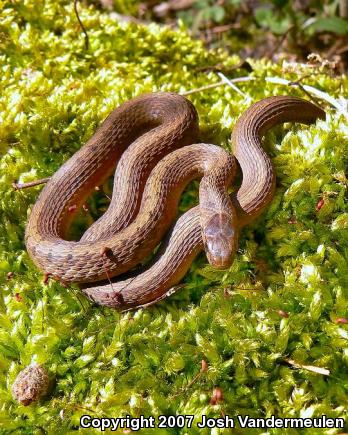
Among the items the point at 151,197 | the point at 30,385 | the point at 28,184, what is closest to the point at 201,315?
the point at 151,197

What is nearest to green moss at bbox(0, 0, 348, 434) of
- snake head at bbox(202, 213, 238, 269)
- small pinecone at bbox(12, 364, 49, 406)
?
small pinecone at bbox(12, 364, 49, 406)

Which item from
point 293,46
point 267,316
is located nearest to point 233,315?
point 267,316

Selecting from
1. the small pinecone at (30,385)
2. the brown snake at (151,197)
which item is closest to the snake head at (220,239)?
the brown snake at (151,197)

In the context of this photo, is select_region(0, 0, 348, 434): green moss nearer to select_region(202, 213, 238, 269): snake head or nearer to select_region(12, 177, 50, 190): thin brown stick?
select_region(12, 177, 50, 190): thin brown stick

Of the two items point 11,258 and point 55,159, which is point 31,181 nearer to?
point 55,159

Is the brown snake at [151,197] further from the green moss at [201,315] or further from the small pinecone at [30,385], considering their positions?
the small pinecone at [30,385]
